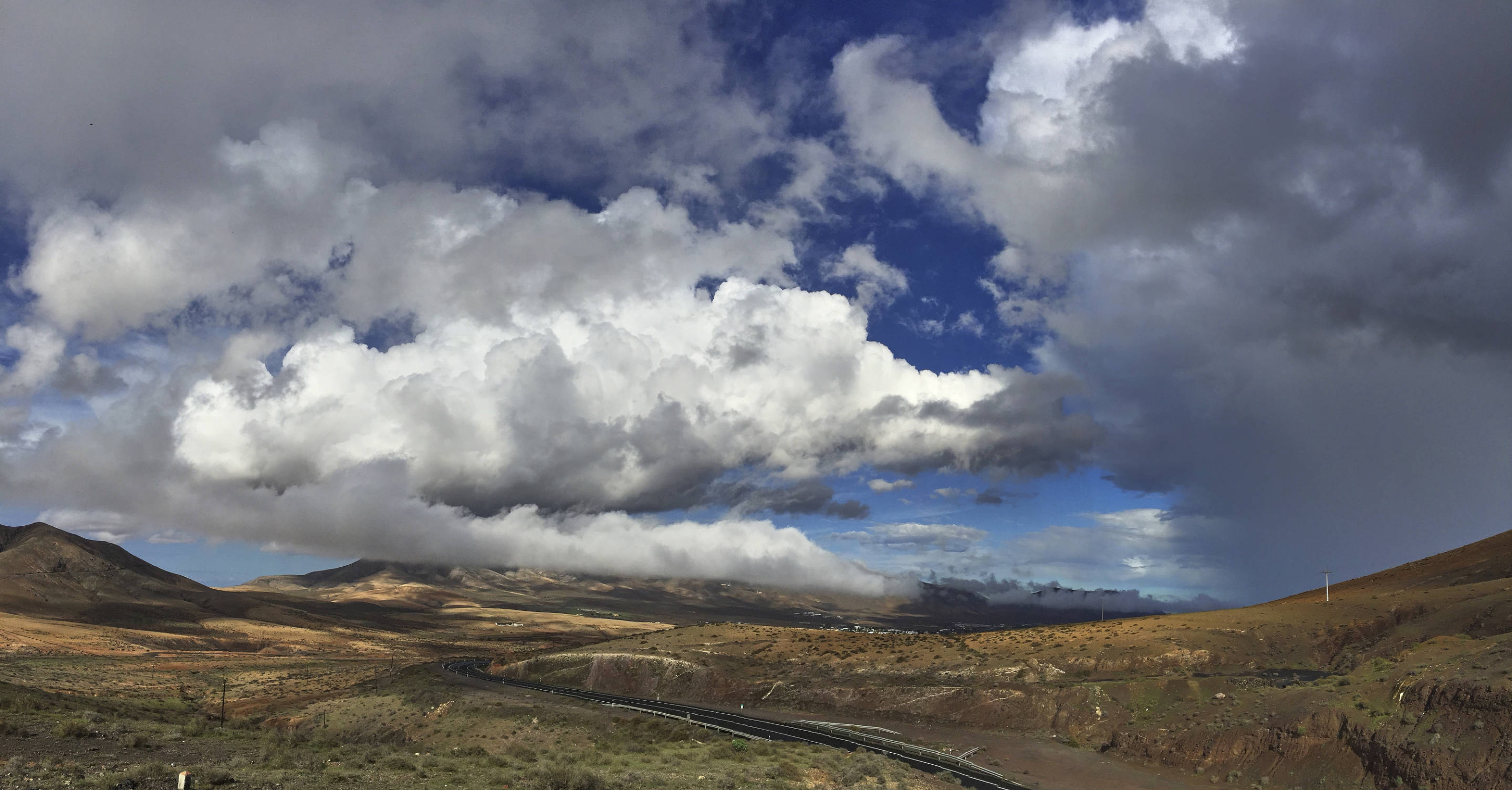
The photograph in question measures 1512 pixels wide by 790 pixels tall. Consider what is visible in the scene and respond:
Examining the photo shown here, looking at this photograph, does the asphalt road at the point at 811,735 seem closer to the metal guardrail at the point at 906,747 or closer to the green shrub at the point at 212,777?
the metal guardrail at the point at 906,747

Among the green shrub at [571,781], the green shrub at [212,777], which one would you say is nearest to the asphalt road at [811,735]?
the green shrub at [571,781]

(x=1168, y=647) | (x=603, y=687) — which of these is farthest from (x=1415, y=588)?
(x=603, y=687)

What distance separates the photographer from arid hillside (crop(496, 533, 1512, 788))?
43625 millimetres

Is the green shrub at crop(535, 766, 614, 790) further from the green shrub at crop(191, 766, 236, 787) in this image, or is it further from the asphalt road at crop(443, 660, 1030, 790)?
the asphalt road at crop(443, 660, 1030, 790)

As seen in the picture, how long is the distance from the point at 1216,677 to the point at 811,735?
35.8 m

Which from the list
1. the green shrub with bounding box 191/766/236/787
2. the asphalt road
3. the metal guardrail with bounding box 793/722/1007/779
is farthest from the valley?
the asphalt road

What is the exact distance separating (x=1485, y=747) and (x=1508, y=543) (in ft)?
270

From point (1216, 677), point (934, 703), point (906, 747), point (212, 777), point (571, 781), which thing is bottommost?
point (934, 703)

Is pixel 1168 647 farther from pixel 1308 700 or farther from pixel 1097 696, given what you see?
pixel 1308 700

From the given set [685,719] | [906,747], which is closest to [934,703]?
[906,747]

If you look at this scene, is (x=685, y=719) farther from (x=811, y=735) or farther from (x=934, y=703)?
(x=934, y=703)

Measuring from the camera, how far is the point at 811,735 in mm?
60031

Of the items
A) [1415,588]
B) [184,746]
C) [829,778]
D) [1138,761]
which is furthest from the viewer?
[1415,588]

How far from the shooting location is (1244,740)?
50.5 meters
